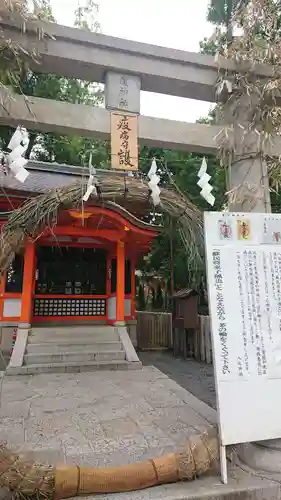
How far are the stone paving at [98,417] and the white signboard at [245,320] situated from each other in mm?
1055

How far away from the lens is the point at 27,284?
8344 millimetres

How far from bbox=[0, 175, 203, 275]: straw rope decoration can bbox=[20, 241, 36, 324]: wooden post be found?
5527 mm

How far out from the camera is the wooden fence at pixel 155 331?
11.4 meters

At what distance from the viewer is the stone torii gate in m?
3.03

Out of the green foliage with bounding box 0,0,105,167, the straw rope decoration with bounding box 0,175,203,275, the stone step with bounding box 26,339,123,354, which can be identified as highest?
the green foliage with bounding box 0,0,105,167

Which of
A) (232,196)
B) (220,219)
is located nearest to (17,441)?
(220,219)

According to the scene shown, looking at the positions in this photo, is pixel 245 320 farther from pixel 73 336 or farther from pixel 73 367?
pixel 73 336

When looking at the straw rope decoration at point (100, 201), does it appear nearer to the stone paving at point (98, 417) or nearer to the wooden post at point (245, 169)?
the wooden post at point (245, 169)

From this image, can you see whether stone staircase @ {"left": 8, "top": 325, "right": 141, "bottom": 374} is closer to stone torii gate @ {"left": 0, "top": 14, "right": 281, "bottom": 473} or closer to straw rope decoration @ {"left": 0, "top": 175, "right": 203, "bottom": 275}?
straw rope decoration @ {"left": 0, "top": 175, "right": 203, "bottom": 275}

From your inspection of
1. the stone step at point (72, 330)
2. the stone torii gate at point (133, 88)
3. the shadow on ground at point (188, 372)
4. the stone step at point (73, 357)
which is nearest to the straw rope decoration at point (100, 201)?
the stone torii gate at point (133, 88)

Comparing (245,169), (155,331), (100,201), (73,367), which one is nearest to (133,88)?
(100,201)

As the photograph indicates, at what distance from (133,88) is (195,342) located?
289 inches

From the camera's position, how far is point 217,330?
8.73ft

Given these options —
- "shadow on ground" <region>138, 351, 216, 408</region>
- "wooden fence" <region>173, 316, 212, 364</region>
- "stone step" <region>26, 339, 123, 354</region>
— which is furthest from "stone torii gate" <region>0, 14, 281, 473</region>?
"wooden fence" <region>173, 316, 212, 364</region>
